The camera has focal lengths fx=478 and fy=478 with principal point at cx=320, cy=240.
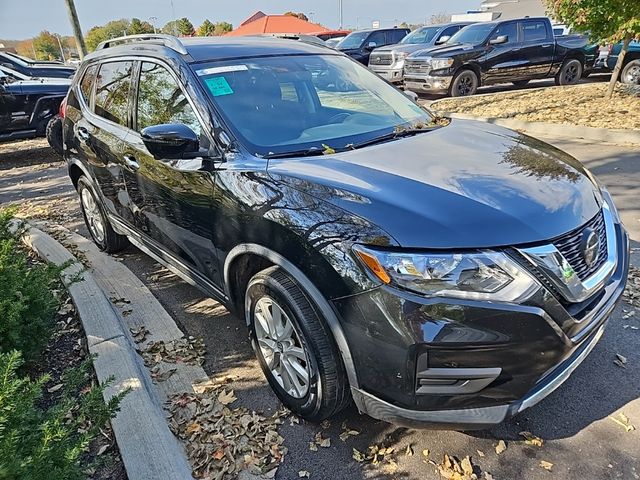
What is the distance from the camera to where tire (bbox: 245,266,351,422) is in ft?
7.08

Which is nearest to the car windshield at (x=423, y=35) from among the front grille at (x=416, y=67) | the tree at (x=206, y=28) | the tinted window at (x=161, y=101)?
the front grille at (x=416, y=67)

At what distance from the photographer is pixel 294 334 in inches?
93.3

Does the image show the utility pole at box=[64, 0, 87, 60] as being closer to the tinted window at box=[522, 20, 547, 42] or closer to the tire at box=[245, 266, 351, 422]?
the tinted window at box=[522, 20, 547, 42]

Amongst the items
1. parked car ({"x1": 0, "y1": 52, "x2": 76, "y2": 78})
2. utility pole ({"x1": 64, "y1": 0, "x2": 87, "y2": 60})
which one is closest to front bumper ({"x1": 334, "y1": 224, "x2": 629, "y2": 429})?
parked car ({"x1": 0, "y1": 52, "x2": 76, "y2": 78})

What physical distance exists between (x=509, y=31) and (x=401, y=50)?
3.21 metres

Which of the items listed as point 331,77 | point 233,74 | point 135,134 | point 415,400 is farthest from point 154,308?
point 415,400

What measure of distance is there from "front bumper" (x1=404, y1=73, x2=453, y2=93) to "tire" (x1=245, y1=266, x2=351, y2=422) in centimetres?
1052

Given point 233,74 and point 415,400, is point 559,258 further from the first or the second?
point 233,74

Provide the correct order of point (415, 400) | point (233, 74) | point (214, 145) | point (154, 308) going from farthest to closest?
point (154, 308)
point (233, 74)
point (214, 145)
point (415, 400)

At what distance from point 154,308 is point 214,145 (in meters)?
1.60

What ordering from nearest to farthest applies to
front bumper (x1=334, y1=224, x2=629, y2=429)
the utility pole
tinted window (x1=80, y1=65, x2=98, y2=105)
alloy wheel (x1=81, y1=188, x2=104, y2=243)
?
front bumper (x1=334, y1=224, x2=629, y2=429)
tinted window (x1=80, y1=65, x2=98, y2=105)
alloy wheel (x1=81, y1=188, x2=104, y2=243)
the utility pole

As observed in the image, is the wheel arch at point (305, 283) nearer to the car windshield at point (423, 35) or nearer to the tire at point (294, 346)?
the tire at point (294, 346)

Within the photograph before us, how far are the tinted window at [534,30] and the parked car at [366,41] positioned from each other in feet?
17.9

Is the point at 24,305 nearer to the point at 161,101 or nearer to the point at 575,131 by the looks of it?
the point at 161,101
